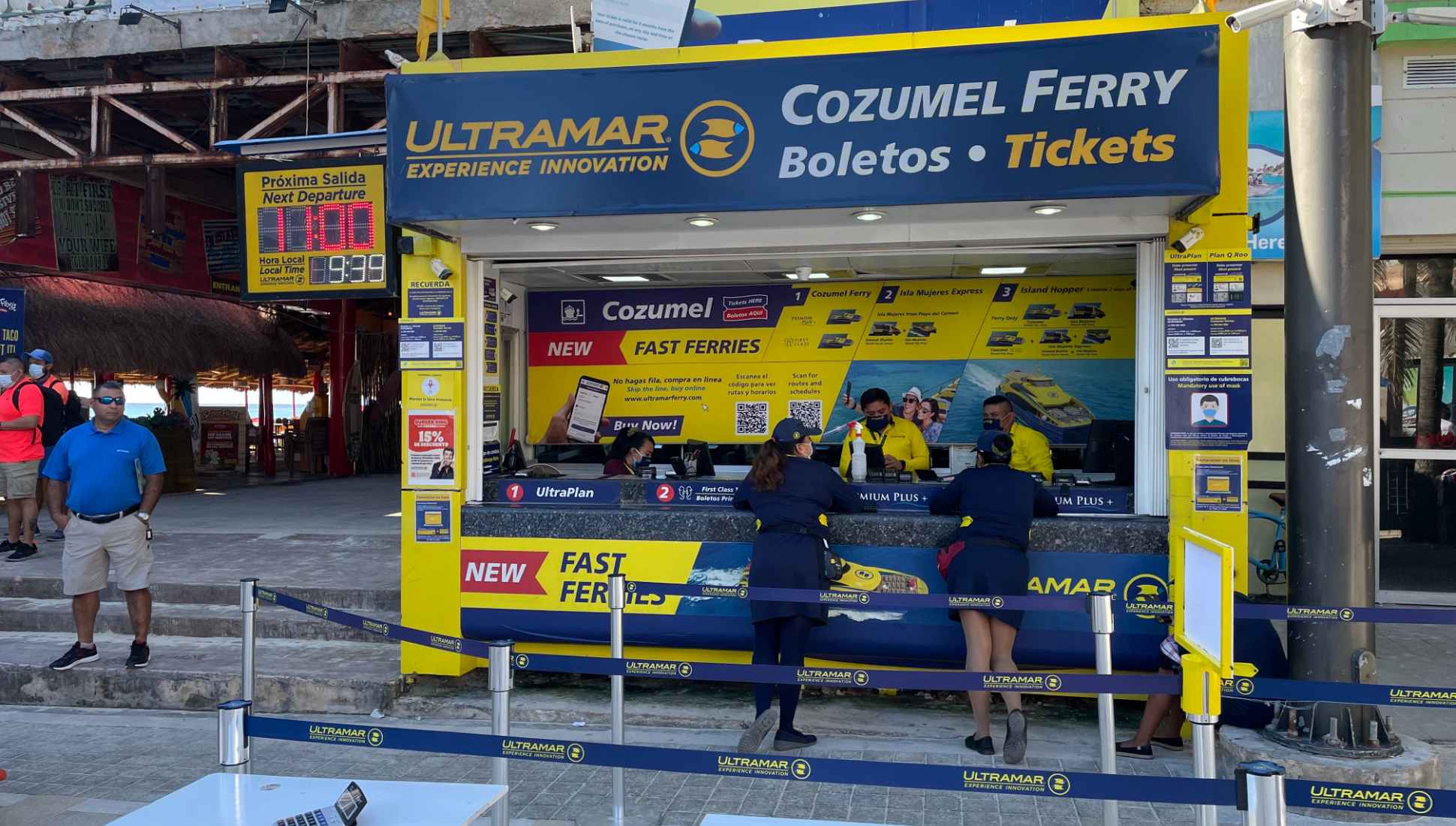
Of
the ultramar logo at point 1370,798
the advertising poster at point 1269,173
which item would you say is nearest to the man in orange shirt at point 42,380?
the ultramar logo at point 1370,798

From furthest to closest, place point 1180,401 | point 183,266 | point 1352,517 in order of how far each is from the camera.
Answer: point 183,266 < point 1180,401 < point 1352,517

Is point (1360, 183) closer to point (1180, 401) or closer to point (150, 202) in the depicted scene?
point (1180, 401)

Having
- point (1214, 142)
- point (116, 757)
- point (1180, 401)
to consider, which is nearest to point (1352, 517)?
point (1180, 401)

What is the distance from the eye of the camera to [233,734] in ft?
9.62

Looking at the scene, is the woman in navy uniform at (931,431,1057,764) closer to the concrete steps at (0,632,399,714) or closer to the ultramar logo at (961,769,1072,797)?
the ultramar logo at (961,769,1072,797)

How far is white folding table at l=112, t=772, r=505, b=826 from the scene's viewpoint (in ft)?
8.48

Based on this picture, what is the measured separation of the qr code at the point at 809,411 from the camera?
8.79 metres

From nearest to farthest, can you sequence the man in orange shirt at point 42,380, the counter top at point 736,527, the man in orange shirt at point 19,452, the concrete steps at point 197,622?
the counter top at point 736,527, the concrete steps at point 197,622, the man in orange shirt at point 19,452, the man in orange shirt at point 42,380

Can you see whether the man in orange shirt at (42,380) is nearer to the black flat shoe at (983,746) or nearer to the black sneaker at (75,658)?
the black sneaker at (75,658)

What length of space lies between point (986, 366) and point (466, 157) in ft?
15.6

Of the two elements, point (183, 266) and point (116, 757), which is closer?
point (116, 757)

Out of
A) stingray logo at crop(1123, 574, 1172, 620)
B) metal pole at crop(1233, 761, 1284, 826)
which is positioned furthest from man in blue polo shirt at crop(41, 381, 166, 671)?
metal pole at crop(1233, 761, 1284, 826)

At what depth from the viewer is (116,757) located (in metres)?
5.43

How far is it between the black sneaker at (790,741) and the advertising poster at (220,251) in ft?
43.4
